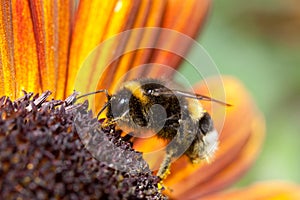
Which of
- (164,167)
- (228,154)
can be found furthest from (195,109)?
(228,154)

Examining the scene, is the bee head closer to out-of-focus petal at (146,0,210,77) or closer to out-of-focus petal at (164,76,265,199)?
out-of-focus petal at (146,0,210,77)

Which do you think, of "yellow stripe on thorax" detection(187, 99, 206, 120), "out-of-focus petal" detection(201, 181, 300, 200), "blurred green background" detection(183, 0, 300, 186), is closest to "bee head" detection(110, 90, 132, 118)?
"yellow stripe on thorax" detection(187, 99, 206, 120)

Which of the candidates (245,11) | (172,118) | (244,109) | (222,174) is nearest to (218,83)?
(244,109)

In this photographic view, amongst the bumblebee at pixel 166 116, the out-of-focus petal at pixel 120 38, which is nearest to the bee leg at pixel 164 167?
the bumblebee at pixel 166 116

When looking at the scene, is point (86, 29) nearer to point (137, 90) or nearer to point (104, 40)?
point (104, 40)

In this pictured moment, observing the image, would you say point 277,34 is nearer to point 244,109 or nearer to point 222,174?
point 244,109
